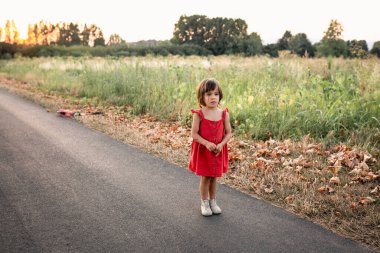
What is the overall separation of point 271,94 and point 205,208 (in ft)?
16.5

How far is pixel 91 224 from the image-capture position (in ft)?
10.9

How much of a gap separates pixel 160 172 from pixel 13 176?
2.06 metres

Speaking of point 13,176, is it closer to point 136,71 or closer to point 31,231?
point 31,231

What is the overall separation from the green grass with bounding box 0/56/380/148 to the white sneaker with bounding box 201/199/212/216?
10.3 ft

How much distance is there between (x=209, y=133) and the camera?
3447mm

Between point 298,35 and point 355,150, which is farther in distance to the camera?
point 298,35

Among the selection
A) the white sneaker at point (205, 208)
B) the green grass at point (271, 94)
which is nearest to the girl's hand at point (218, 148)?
the white sneaker at point (205, 208)

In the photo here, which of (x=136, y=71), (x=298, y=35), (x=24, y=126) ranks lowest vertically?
(x=24, y=126)

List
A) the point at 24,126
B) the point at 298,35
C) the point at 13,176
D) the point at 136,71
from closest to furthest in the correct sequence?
the point at 13,176, the point at 24,126, the point at 136,71, the point at 298,35

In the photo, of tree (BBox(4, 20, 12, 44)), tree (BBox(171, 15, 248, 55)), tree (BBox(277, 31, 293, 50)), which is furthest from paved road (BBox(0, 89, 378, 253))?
tree (BBox(4, 20, 12, 44))

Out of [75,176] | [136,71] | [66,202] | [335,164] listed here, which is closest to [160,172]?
[75,176]

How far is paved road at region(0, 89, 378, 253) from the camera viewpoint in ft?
9.70

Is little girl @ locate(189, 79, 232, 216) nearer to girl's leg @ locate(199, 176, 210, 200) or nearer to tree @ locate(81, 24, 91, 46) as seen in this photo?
girl's leg @ locate(199, 176, 210, 200)

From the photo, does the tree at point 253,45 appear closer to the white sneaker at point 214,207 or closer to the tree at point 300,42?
the tree at point 300,42
